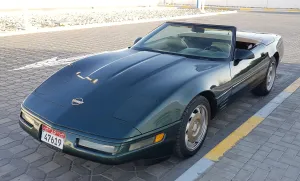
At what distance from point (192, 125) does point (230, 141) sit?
0.74m

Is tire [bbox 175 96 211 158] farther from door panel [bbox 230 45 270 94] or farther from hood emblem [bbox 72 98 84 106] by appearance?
hood emblem [bbox 72 98 84 106]

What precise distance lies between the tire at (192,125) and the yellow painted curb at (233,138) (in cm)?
19

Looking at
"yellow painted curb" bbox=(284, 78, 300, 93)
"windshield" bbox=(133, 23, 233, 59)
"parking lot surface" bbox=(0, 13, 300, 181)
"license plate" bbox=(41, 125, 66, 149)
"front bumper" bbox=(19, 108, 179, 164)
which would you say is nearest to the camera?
"front bumper" bbox=(19, 108, 179, 164)

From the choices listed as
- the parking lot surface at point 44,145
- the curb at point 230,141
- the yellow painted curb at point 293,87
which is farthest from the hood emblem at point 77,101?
the yellow painted curb at point 293,87

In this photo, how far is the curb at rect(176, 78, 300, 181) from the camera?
115 inches

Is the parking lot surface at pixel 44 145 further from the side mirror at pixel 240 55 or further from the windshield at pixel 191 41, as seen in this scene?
the windshield at pixel 191 41

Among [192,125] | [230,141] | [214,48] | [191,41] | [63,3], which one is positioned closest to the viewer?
[192,125]

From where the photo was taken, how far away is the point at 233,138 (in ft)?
11.9

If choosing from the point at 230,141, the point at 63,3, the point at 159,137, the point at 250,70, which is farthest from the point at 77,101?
the point at 63,3

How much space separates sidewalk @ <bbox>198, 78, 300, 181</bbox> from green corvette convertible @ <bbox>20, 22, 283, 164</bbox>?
342 millimetres

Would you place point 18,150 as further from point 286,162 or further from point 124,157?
point 286,162

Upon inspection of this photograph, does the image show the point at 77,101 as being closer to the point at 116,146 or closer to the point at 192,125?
the point at 116,146

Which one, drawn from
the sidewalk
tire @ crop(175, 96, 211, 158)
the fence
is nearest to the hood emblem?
tire @ crop(175, 96, 211, 158)

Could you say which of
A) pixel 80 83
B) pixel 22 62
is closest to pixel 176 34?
pixel 80 83
